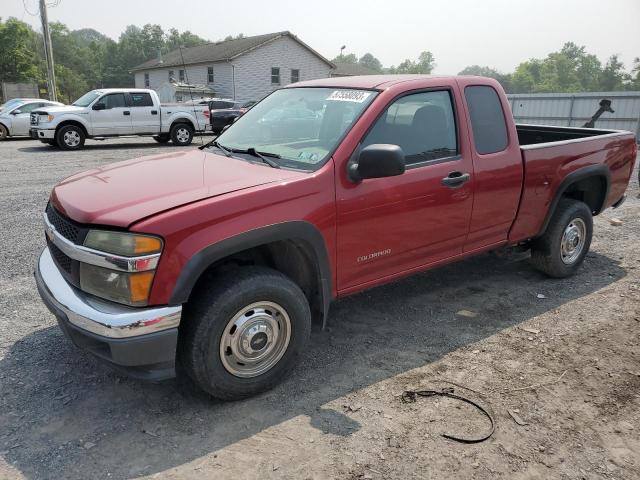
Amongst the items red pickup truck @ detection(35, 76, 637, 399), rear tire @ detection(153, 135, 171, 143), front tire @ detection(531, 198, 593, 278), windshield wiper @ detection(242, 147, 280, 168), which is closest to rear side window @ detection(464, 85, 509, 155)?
red pickup truck @ detection(35, 76, 637, 399)

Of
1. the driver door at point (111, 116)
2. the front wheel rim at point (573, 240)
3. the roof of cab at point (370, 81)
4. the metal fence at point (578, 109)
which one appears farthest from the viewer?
the metal fence at point (578, 109)

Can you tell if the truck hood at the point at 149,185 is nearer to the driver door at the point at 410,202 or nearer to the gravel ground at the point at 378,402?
the driver door at the point at 410,202

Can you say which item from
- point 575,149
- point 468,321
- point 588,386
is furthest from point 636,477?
point 575,149

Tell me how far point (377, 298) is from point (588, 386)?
188cm

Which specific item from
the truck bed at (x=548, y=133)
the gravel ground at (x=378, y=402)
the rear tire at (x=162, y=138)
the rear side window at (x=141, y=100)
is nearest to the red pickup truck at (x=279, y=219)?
the gravel ground at (x=378, y=402)

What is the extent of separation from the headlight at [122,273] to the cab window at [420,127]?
5.22 feet

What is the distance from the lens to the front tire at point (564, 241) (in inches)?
197

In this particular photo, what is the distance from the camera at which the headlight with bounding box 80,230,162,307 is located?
2664 millimetres

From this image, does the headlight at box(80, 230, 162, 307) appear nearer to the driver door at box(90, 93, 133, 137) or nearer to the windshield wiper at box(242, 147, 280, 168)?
the windshield wiper at box(242, 147, 280, 168)

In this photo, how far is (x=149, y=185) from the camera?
3162mm

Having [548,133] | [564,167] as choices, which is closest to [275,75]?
[548,133]

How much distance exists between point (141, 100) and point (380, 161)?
15078 mm

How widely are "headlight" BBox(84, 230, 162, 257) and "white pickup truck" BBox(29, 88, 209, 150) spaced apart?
1313 cm

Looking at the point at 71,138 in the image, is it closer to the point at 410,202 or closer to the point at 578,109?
the point at 410,202
